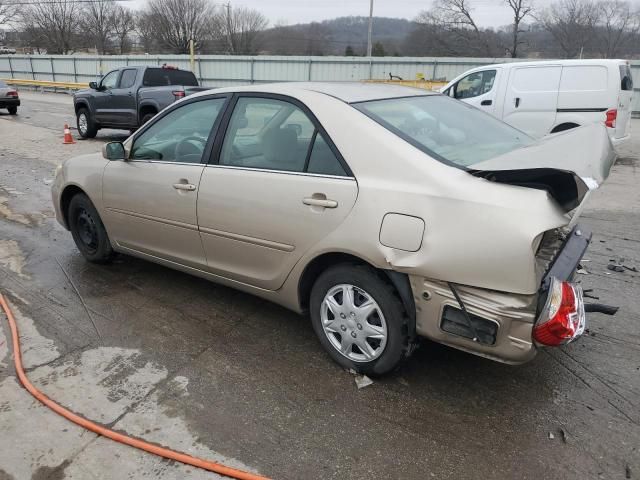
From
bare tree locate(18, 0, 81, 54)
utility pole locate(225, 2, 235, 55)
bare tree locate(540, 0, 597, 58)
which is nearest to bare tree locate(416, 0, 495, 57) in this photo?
bare tree locate(540, 0, 597, 58)

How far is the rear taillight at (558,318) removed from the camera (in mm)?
2371

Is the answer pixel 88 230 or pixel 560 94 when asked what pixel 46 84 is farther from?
pixel 88 230

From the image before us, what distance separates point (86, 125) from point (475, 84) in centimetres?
988

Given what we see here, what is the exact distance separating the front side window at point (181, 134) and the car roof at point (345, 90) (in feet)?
0.66

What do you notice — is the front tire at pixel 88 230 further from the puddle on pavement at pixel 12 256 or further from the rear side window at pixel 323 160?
the rear side window at pixel 323 160

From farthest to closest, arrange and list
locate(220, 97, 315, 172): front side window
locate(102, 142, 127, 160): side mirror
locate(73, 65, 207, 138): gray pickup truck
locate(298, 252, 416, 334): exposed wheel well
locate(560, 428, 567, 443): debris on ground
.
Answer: locate(73, 65, 207, 138): gray pickup truck → locate(102, 142, 127, 160): side mirror → locate(220, 97, 315, 172): front side window → locate(298, 252, 416, 334): exposed wheel well → locate(560, 428, 567, 443): debris on ground

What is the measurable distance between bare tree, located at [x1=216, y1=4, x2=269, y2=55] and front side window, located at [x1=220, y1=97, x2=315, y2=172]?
62.8 m

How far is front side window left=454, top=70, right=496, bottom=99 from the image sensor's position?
10898mm

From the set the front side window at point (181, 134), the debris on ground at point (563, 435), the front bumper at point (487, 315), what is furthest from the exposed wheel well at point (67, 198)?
the debris on ground at point (563, 435)

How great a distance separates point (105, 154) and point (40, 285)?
1.28 m

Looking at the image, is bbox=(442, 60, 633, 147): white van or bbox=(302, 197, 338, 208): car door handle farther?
bbox=(442, 60, 633, 147): white van

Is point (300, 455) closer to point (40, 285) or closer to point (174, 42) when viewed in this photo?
point (40, 285)

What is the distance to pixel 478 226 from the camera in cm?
239

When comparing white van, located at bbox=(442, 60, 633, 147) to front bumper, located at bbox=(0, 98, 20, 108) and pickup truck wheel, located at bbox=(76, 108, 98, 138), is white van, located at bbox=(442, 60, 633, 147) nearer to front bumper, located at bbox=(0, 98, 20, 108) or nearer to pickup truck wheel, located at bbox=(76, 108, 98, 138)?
pickup truck wheel, located at bbox=(76, 108, 98, 138)
